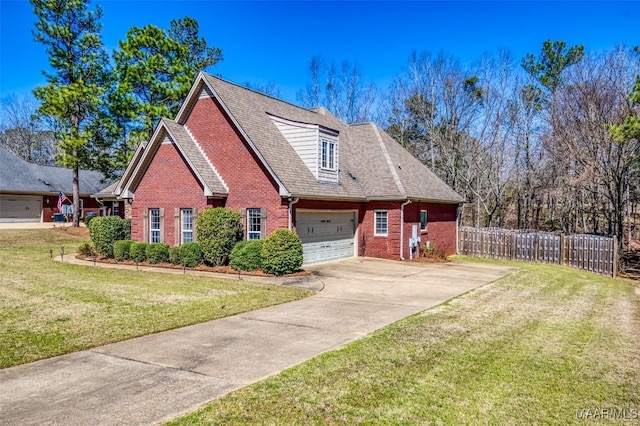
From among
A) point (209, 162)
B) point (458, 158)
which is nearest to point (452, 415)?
point (209, 162)

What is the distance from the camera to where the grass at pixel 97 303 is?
762 centimetres

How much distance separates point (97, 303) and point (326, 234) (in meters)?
10.5

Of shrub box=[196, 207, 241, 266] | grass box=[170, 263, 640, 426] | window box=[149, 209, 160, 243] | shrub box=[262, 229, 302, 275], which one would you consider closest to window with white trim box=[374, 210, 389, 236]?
shrub box=[262, 229, 302, 275]

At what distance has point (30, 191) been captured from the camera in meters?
37.4

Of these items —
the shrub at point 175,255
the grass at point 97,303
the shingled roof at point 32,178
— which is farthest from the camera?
the shingled roof at point 32,178

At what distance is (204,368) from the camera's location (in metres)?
6.24

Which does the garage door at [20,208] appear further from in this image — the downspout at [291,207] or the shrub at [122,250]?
the downspout at [291,207]

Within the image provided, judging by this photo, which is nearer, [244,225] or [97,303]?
[97,303]

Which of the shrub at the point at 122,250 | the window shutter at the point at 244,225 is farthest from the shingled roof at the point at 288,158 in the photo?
the shrub at the point at 122,250

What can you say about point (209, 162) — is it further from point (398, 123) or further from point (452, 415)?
point (398, 123)

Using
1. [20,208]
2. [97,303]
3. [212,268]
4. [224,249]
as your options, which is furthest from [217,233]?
[20,208]

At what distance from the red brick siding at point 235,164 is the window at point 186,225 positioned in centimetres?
169

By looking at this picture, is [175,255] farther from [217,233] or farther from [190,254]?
[217,233]

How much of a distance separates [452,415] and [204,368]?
3.46 meters
